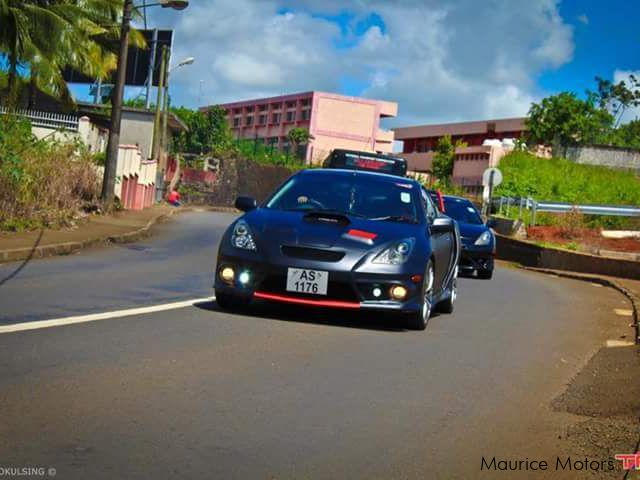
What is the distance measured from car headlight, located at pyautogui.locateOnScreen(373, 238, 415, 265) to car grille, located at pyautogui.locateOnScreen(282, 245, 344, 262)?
37 centimetres

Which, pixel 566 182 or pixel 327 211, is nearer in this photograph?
pixel 327 211

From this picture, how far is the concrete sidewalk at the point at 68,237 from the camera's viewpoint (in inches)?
636

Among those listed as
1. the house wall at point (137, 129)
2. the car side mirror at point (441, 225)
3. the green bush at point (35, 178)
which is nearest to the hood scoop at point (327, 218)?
the car side mirror at point (441, 225)

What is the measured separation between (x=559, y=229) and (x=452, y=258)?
82.8ft

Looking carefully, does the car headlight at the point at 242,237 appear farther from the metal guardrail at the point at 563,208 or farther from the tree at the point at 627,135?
the tree at the point at 627,135

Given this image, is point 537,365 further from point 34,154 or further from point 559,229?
point 559,229

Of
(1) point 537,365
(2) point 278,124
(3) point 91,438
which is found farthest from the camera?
(2) point 278,124

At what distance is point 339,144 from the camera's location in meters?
122

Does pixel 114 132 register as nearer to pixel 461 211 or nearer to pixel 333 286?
pixel 461 211

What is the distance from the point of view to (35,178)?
21938mm

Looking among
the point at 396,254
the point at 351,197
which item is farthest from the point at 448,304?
the point at 396,254

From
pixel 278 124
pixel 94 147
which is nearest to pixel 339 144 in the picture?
pixel 278 124

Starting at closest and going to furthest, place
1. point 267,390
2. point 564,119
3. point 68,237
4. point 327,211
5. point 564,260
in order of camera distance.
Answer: point 267,390
point 327,211
point 68,237
point 564,260
point 564,119

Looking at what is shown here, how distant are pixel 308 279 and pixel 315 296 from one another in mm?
186
